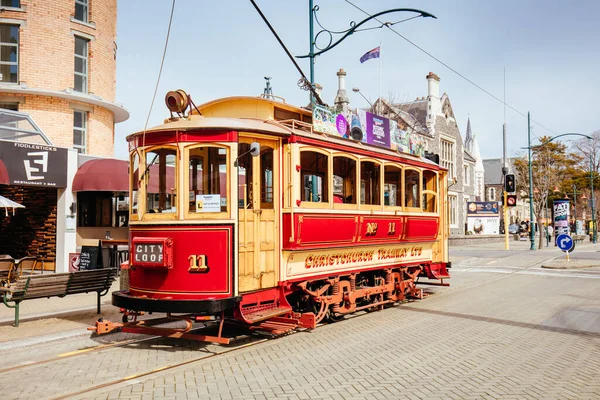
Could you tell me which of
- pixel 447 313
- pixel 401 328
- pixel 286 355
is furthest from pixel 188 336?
pixel 447 313

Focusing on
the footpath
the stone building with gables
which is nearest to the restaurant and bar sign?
the footpath

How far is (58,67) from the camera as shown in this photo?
21672mm

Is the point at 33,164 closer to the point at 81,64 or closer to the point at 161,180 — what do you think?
the point at 81,64

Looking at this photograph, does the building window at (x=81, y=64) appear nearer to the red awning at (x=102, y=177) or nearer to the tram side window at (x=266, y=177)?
the red awning at (x=102, y=177)

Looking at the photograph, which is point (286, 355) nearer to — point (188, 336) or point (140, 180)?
point (188, 336)

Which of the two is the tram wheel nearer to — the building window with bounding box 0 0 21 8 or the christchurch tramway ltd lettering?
the christchurch tramway ltd lettering

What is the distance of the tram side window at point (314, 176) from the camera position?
9156mm

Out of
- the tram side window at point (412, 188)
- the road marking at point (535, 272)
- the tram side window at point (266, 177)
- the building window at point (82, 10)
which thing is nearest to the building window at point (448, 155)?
the road marking at point (535, 272)

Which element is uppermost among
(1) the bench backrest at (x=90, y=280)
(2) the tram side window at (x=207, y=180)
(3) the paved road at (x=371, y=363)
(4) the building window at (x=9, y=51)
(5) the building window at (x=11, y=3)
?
(5) the building window at (x=11, y=3)

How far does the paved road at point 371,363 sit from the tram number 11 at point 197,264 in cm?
117

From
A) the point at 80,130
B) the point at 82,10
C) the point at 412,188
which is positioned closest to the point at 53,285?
the point at 412,188

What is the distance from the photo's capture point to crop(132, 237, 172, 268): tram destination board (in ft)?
25.6

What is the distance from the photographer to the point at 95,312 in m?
11.3

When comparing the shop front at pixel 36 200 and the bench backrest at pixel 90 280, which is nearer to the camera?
the bench backrest at pixel 90 280
